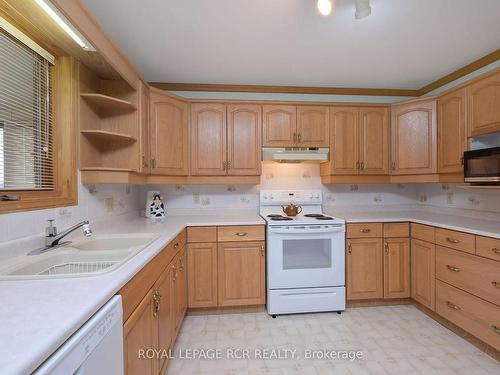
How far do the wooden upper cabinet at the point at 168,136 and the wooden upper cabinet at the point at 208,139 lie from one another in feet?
0.29

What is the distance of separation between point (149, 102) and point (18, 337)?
2.01m

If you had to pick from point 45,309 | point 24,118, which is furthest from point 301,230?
point 24,118

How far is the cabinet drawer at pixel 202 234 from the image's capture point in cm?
220

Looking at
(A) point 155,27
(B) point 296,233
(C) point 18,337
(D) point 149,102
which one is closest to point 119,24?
(A) point 155,27

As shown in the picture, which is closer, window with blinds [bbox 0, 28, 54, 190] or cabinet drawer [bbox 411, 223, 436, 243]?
window with blinds [bbox 0, 28, 54, 190]

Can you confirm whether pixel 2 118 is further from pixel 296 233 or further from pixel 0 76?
pixel 296 233

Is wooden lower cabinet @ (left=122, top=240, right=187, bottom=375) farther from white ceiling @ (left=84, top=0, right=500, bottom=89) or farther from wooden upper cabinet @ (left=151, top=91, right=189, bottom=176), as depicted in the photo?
white ceiling @ (left=84, top=0, right=500, bottom=89)

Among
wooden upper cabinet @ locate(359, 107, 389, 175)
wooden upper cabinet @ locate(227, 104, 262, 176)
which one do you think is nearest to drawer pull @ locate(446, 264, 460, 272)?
wooden upper cabinet @ locate(359, 107, 389, 175)

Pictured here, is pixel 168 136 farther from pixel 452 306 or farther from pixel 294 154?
pixel 452 306

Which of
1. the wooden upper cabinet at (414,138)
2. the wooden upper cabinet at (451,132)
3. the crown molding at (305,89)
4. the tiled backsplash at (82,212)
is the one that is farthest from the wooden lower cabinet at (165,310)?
the wooden upper cabinet at (451,132)

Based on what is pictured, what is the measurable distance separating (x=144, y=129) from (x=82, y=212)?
0.81 metres

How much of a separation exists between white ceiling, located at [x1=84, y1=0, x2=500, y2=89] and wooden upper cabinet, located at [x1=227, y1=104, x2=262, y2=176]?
34 cm

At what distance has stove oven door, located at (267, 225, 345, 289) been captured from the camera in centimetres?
220

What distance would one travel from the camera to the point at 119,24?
1.65 m
